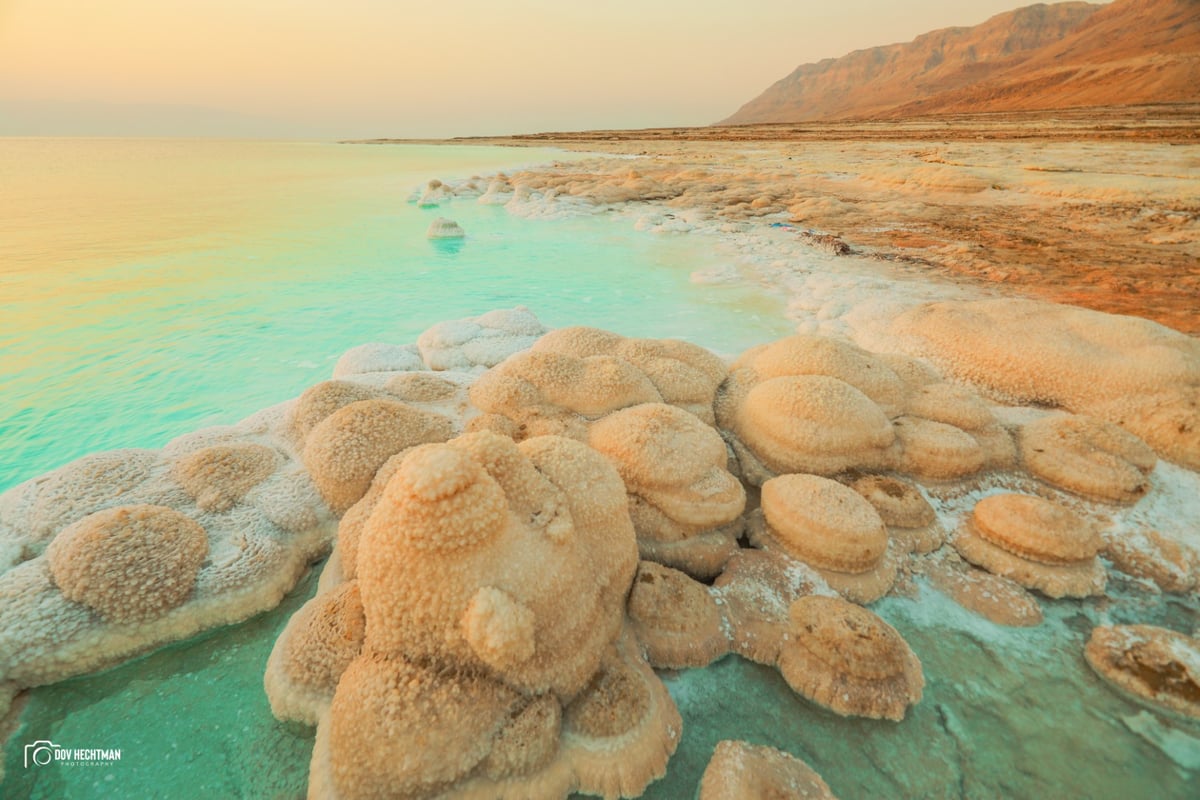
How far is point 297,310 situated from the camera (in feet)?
23.4

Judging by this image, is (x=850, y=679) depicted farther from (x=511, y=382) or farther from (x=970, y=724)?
(x=511, y=382)

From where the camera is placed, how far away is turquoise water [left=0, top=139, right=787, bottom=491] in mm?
4566

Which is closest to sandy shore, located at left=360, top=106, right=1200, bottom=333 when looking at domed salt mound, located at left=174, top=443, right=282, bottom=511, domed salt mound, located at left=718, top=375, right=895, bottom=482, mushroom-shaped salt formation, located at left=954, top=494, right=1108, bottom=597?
mushroom-shaped salt formation, located at left=954, top=494, right=1108, bottom=597

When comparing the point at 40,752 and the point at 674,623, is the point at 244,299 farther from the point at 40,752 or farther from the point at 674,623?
the point at 674,623

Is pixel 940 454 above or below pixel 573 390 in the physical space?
below

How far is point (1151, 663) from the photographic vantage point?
1.97 m

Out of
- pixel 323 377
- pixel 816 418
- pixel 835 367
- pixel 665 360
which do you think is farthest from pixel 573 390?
pixel 323 377

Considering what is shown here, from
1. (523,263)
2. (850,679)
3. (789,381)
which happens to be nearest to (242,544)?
(850,679)

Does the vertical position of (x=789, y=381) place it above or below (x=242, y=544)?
above

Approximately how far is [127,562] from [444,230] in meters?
10.5

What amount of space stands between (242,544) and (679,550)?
204 centimetres

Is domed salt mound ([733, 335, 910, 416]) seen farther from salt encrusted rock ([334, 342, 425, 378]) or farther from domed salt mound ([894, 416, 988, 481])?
salt encrusted rock ([334, 342, 425, 378])

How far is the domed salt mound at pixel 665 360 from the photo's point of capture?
334 cm

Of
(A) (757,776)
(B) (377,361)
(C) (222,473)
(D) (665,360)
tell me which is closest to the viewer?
(A) (757,776)
